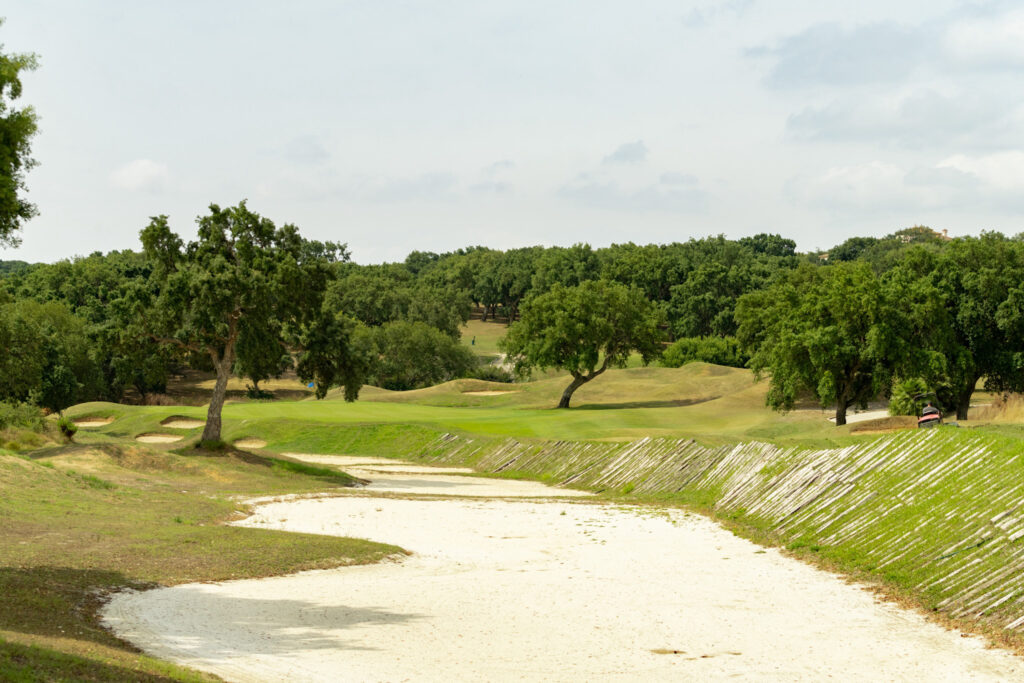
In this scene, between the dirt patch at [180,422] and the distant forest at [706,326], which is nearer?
the distant forest at [706,326]

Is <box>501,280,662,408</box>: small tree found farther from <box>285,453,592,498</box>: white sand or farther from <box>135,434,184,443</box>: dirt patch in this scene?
<box>135,434,184,443</box>: dirt patch

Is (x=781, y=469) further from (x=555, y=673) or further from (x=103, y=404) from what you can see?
(x=103, y=404)

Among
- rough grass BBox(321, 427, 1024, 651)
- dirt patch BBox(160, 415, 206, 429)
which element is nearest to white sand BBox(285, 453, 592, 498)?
rough grass BBox(321, 427, 1024, 651)

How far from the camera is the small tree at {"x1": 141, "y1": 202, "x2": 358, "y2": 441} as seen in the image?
35.8 meters

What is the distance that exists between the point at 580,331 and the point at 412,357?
120 ft

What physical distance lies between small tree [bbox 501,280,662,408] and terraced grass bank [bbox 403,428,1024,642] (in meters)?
35.2

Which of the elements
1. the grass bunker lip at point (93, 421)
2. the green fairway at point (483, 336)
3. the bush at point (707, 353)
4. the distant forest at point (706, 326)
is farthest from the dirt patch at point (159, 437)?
the green fairway at point (483, 336)

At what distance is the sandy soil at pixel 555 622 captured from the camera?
39.6ft

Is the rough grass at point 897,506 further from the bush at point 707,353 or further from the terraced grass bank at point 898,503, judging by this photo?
the bush at point 707,353

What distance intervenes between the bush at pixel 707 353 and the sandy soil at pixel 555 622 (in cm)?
7815

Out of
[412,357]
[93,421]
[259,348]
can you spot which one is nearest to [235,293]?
[259,348]

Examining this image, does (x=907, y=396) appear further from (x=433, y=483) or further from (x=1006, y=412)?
(x=433, y=483)

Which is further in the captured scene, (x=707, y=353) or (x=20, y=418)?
(x=707, y=353)

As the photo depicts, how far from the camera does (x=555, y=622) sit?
1474 centimetres
